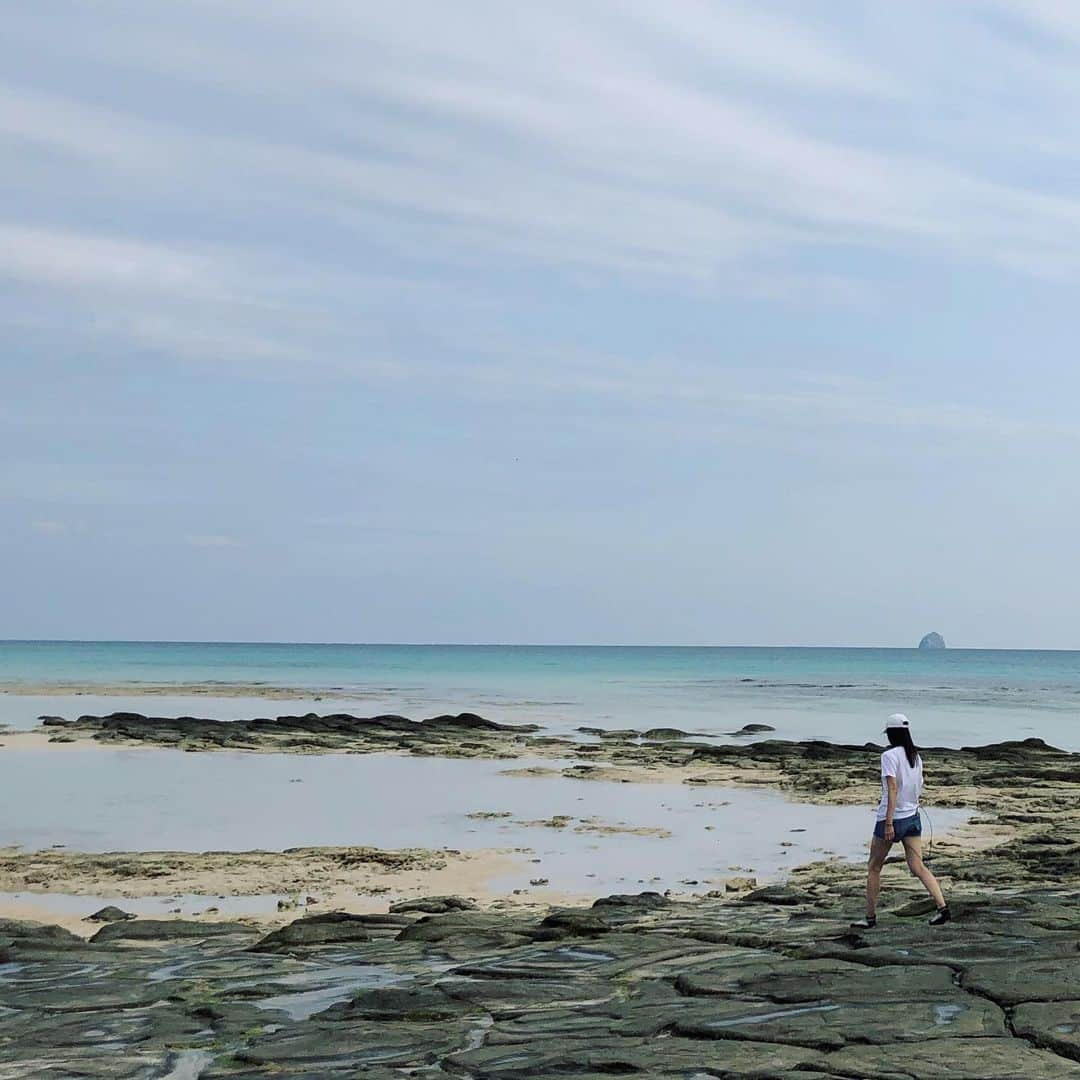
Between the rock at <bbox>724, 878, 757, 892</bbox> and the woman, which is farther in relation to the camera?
the rock at <bbox>724, 878, 757, 892</bbox>

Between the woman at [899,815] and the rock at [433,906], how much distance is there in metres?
4.63

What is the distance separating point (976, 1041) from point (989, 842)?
13.4 m

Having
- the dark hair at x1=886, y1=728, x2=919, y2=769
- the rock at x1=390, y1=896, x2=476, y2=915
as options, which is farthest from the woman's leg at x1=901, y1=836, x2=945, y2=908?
the rock at x1=390, y1=896, x2=476, y2=915

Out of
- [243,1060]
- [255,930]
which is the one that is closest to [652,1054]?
[243,1060]

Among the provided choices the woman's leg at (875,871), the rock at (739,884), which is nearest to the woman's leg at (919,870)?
the woman's leg at (875,871)

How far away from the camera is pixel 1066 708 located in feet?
221

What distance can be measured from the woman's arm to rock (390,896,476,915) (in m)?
5.05

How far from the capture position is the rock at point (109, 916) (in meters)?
15.0

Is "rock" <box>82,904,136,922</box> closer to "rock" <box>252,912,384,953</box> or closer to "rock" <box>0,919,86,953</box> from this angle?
"rock" <box>0,919,86,953</box>

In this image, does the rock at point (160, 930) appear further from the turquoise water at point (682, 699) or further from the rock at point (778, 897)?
the turquoise water at point (682, 699)

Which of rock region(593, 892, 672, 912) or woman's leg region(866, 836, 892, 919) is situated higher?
woman's leg region(866, 836, 892, 919)

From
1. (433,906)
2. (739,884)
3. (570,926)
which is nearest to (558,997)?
(570,926)

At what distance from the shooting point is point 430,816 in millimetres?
24766

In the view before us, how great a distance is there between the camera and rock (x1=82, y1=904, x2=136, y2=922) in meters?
15.0
